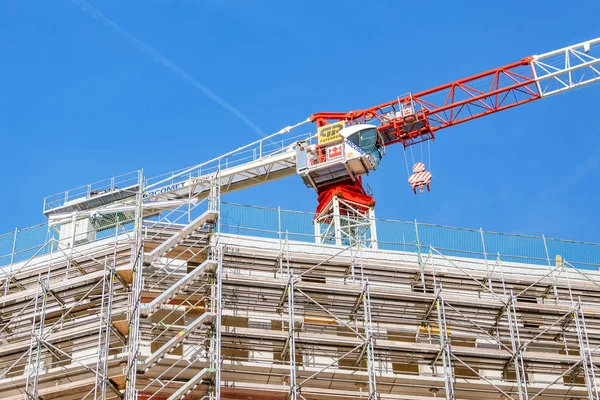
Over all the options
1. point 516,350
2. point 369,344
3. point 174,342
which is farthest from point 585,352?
point 174,342

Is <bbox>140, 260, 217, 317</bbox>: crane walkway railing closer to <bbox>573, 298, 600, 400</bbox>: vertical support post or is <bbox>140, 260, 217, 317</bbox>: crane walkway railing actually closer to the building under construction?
the building under construction

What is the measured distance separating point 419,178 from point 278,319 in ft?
99.8

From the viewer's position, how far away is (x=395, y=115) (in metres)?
66.6

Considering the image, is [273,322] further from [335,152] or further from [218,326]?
[335,152]

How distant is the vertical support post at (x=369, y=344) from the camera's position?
114 feet

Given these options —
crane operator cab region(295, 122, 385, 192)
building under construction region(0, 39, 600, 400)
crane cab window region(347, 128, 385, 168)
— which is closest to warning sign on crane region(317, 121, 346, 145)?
crane operator cab region(295, 122, 385, 192)

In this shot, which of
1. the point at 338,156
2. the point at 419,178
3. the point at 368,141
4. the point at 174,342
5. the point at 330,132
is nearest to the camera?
the point at 174,342

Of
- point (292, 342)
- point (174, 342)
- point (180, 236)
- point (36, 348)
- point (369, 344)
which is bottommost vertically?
point (174, 342)

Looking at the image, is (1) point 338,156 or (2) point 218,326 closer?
(2) point 218,326

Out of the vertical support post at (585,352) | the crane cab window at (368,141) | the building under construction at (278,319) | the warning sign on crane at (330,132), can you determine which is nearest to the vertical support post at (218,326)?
the building under construction at (278,319)

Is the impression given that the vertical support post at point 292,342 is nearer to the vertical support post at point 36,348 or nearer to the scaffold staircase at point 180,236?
the scaffold staircase at point 180,236

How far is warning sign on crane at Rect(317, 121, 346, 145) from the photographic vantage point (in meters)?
63.4

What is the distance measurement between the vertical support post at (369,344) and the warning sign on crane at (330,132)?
1051 inches

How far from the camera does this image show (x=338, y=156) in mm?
62344
